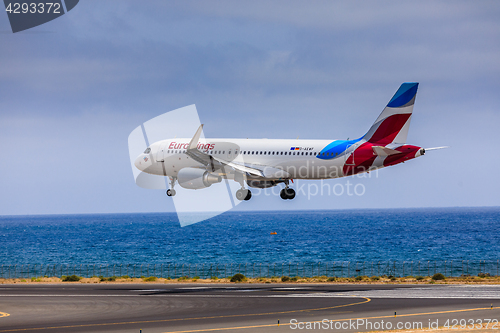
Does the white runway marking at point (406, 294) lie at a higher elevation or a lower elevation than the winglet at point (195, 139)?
lower

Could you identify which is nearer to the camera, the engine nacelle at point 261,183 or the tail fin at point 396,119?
the tail fin at point 396,119

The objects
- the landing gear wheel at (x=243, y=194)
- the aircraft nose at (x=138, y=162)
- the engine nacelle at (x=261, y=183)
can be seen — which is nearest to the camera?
the landing gear wheel at (x=243, y=194)

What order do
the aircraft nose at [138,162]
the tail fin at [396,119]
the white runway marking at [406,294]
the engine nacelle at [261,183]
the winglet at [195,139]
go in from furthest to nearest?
the aircraft nose at [138,162] < the white runway marking at [406,294] < the engine nacelle at [261,183] < the tail fin at [396,119] < the winglet at [195,139]

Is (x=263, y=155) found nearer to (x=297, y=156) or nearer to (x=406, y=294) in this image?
(x=297, y=156)

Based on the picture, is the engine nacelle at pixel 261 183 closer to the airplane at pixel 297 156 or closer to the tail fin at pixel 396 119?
the airplane at pixel 297 156


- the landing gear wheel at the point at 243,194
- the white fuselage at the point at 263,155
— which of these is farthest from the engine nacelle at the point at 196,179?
the white fuselage at the point at 263,155

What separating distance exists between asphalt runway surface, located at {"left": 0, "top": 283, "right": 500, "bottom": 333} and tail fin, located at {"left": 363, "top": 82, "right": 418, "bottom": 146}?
1615 cm

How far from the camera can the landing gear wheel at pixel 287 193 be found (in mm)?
61688

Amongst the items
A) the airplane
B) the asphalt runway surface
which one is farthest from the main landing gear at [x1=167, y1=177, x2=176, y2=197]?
the asphalt runway surface

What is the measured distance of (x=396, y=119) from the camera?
188ft

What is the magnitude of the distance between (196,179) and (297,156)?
1025 centimetres

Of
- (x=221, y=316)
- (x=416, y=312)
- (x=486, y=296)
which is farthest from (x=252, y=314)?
(x=486, y=296)

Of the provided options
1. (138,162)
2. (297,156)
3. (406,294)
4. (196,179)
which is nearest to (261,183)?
(297,156)

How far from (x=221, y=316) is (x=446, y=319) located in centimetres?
1893
